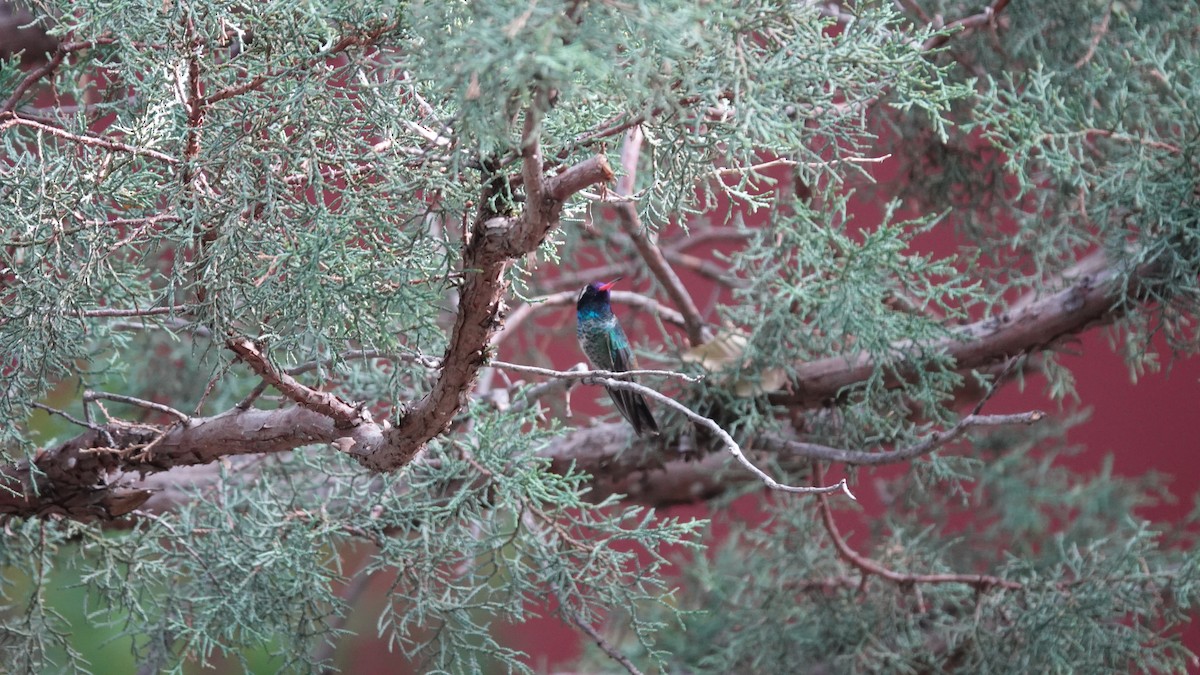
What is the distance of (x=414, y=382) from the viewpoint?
173 centimetres

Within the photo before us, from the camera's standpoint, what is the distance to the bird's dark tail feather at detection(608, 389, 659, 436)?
1758mm

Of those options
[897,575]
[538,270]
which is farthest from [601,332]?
[897,575]

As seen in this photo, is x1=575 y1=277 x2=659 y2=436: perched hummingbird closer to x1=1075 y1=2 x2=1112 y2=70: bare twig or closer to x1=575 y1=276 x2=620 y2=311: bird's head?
x1=575 y1=276 x2=620 y2=311: bird's head

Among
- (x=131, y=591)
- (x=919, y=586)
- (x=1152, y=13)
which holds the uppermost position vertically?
(x=1152, y=13)

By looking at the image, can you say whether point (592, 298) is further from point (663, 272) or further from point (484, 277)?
point (484, 277)

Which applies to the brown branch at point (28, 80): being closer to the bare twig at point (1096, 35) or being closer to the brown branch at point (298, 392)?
the brown branch at point (298, 392)

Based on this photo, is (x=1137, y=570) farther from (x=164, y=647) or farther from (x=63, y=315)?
(x=63, y=315)

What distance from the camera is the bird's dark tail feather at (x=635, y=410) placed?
1758mm

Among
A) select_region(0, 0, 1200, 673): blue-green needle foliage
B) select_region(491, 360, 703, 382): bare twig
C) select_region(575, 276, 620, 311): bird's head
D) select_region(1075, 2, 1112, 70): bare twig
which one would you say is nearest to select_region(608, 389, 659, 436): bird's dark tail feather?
select_region(0, 0, 1200, 673): blue-green needle foliage

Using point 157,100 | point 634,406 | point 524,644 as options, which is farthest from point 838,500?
point 157,100

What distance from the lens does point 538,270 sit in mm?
1584

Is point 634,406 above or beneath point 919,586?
above

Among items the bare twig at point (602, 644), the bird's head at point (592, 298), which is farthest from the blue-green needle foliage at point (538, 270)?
the bird's head at point (592, 298)

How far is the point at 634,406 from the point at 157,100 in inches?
37.3
